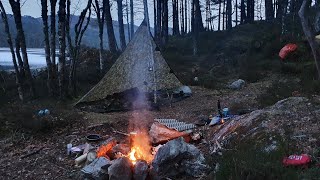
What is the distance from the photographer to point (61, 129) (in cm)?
777

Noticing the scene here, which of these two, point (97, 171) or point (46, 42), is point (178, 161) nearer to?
point (97, 171)

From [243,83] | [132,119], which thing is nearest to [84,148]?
[132,119]

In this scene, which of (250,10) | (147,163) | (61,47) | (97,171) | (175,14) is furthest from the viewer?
(250,10)

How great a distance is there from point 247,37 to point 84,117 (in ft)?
66.0

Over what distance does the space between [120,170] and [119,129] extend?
2.91 meters

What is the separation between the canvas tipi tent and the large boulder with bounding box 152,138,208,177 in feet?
15.7

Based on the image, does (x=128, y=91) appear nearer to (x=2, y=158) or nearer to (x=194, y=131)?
(x=194, y=131)

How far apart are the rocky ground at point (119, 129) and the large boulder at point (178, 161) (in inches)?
8.4

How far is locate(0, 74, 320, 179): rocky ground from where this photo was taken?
17.4 ft

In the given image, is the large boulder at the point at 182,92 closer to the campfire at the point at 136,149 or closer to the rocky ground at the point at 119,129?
the rocky ground at the point at 119,129

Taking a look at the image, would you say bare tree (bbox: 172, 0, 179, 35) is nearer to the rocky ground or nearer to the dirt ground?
the dirt ground

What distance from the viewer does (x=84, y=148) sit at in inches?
257

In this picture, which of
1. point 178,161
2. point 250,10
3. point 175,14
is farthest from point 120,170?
point 250,10

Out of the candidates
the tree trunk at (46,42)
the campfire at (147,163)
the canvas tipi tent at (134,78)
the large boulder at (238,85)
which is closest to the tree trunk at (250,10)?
the large boulder at (238,85)
